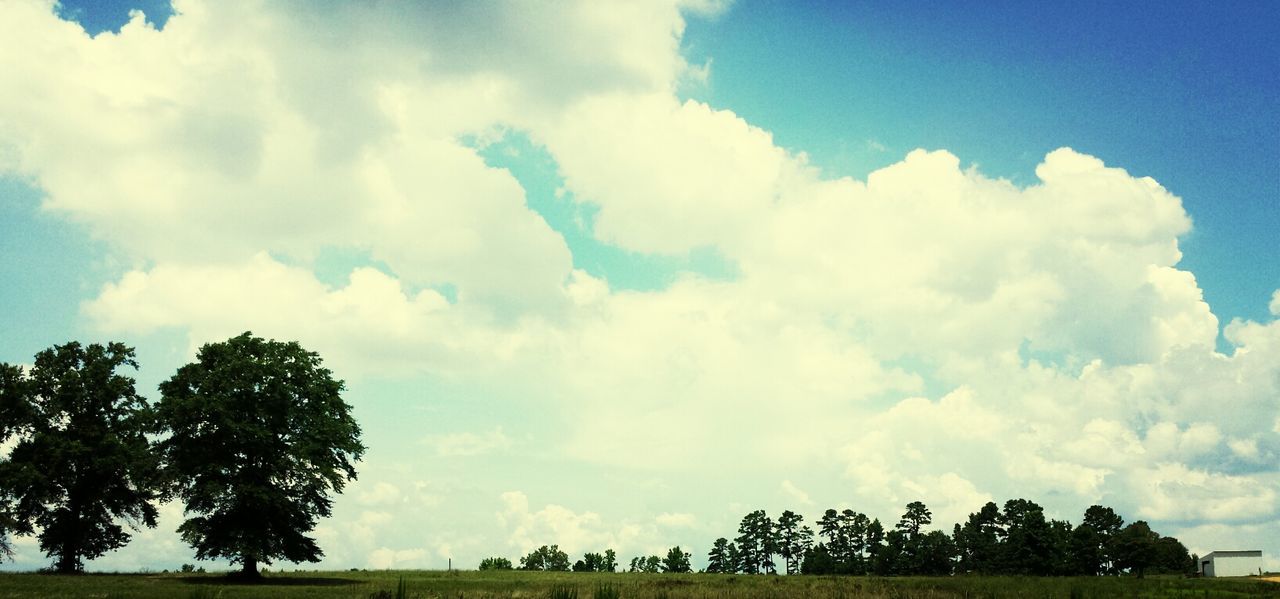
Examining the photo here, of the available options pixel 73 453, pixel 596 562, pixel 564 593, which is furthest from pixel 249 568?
pixel 596 562

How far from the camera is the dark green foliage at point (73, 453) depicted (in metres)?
57.1

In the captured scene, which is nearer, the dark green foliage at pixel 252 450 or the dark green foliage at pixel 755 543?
the dark green foliage at pixel 252 450

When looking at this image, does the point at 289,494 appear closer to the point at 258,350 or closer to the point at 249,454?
the point at 249,454

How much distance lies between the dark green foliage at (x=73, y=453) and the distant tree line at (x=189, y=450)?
0.09 m

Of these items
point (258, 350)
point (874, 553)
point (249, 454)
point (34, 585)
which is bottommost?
point (874, 553)

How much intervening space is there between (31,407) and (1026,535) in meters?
117

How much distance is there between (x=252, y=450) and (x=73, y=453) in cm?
1614

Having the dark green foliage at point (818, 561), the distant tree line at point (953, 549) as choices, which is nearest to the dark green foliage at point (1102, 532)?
the distant tree line at point (953, 549)

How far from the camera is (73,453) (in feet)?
189

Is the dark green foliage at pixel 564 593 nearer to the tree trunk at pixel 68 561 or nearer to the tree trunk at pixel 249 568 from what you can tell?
the tree trunk at pixel 249 568

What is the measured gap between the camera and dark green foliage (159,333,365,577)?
5056 centimetres

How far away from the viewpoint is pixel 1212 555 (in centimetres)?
11106

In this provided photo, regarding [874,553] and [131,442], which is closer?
[131,442]

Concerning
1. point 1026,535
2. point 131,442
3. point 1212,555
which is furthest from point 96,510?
point 1212,555
